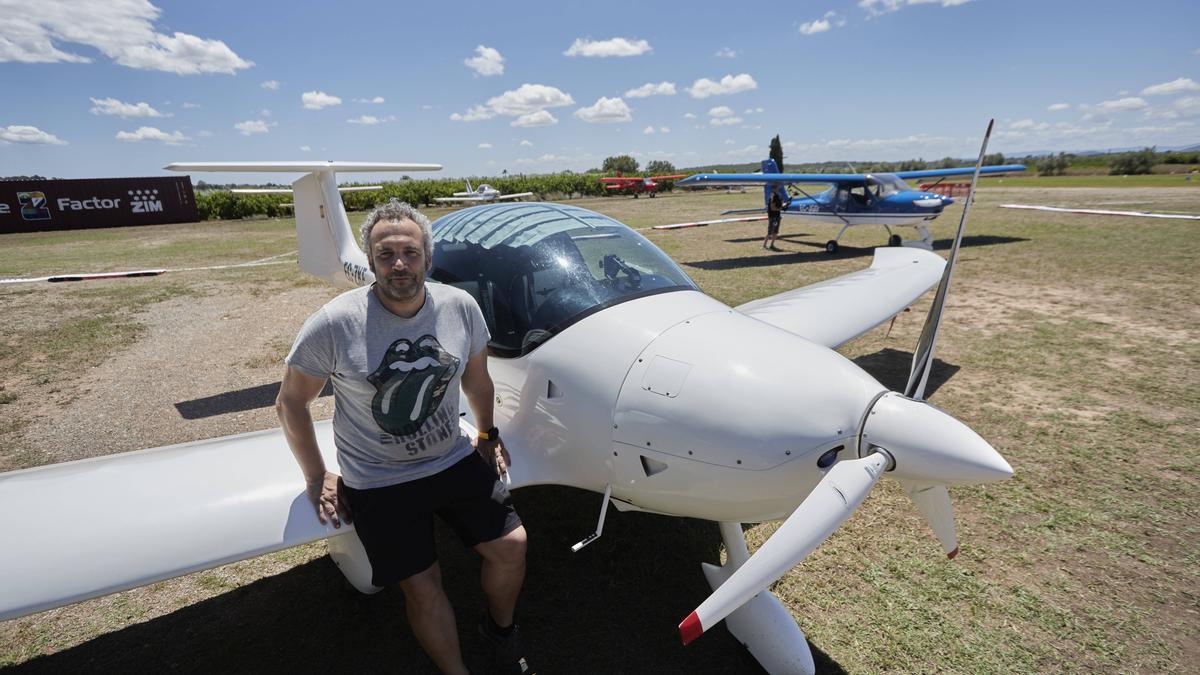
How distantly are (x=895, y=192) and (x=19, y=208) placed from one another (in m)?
39.7

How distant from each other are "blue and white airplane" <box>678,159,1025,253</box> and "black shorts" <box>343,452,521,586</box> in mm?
12297

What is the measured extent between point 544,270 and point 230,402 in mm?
4691

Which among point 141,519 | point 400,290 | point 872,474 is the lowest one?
point 141,519

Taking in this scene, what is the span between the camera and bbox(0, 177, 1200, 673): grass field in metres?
2.79

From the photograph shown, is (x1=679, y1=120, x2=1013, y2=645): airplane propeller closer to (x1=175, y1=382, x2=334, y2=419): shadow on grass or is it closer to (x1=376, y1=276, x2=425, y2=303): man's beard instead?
(x1=376, y1=276, x2=425, y2=303): man's beard

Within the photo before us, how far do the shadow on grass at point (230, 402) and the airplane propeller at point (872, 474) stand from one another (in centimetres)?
495

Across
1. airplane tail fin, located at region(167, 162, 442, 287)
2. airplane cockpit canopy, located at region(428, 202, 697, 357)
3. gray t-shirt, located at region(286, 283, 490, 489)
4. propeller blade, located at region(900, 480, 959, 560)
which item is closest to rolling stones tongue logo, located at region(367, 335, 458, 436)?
gray t-shirt, located at region(286, 283, 490, 489)

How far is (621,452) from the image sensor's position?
2436 mm

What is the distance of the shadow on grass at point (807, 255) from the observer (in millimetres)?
13510

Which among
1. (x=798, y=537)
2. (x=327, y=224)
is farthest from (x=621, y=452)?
(x=327, y=224)

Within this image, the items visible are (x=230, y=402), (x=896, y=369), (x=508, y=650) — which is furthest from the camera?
(x=896, y=369)

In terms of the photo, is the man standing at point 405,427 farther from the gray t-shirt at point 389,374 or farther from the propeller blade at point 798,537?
the propeller blade at point 798,537

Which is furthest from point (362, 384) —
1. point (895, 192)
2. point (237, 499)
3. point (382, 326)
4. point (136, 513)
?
point (895, 192)

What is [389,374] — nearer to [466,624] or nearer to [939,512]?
[466,624]
